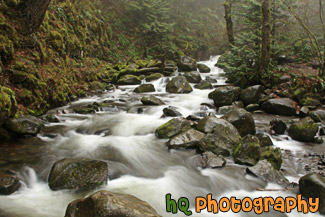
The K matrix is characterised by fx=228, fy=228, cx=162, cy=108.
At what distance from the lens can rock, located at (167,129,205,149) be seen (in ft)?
17.1

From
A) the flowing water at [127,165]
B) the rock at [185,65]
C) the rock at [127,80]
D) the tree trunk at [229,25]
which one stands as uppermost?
the tree trunk at [229,25]

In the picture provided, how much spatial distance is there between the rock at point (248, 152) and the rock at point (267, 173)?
0.92ft

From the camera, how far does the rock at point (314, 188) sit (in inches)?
127

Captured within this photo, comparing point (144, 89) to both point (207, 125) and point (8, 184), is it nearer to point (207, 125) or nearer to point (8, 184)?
point (207, 125)

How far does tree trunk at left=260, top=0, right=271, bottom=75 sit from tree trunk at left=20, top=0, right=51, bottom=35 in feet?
25.4

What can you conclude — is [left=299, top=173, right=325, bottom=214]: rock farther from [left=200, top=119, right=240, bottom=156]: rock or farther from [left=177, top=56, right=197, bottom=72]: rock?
[left=177, top=56, right=197, bottom=72]: rock

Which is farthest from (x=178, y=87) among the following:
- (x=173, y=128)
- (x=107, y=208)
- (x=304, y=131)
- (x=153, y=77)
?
(x=107, y=208)

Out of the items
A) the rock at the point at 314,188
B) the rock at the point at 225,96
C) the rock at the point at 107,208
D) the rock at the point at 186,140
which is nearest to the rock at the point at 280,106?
the rock at the point at 225,96

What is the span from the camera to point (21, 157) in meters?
4.42

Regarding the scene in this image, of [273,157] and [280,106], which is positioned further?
[280,106]

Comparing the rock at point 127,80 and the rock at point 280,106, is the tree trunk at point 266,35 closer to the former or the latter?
the rock at point 280,106

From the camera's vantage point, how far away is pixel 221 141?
16.4 ft

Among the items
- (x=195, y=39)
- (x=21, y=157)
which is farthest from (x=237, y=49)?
(x=195, y=39)

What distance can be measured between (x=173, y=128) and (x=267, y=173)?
2.49m
